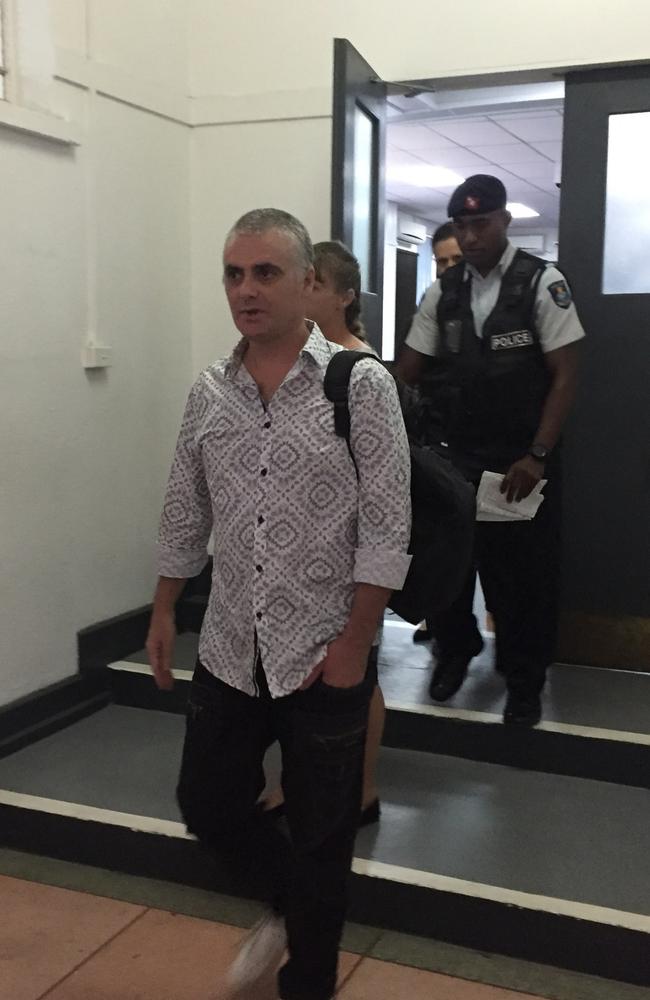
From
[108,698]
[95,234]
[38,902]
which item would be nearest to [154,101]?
[95,234]

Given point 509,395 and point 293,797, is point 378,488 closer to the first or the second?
point 293,797

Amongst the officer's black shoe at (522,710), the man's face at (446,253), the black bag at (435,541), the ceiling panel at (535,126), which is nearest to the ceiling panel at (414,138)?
the ceiling panel at (535,126)

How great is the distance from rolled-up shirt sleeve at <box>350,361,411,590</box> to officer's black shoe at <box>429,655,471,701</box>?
1.54 meters

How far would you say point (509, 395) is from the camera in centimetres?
292

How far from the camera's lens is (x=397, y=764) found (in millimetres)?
2934

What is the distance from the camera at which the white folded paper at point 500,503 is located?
290 centimetres

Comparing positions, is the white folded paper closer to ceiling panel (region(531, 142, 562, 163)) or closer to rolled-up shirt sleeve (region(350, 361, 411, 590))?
rolled-up shirt sleeve (region(350, 361, 411, 590))

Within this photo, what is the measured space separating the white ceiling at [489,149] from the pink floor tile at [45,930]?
A: 473 cm

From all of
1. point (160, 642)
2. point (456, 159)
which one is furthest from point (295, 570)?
point (456, 159)

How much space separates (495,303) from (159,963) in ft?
6.58

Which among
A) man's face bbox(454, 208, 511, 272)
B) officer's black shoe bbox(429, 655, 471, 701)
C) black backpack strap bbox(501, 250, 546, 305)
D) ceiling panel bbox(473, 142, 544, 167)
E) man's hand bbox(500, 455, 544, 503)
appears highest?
ceiling panel bbox(473, 142, 544, 167)

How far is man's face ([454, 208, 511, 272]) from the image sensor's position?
2.85 m

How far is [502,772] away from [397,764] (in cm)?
31

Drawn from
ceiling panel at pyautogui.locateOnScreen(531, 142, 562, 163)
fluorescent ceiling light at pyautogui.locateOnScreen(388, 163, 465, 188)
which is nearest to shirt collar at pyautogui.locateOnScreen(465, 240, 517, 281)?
ceiling panel at pyautogui.locateOnScreen(531, 142, 562, 163)
